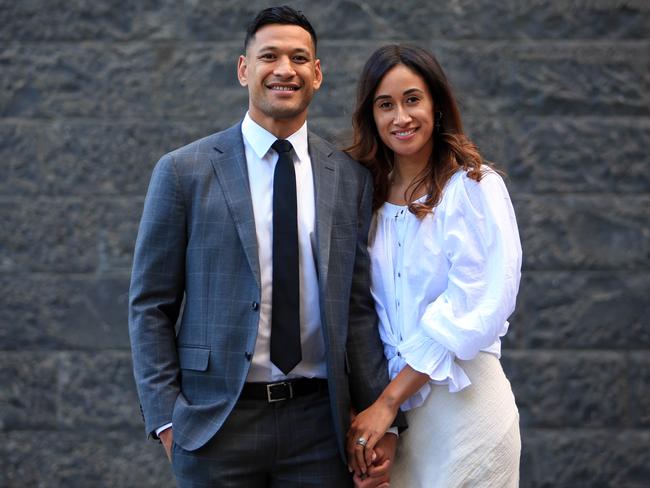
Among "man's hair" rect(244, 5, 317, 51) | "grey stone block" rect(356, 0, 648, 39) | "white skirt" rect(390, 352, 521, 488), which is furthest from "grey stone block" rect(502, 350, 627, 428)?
"man's hair" rect(244, 5, 317, 51)

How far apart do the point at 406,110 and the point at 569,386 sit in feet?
6.94

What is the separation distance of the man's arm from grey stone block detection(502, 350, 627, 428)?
7.02 ft

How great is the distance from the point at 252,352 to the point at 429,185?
750 mm

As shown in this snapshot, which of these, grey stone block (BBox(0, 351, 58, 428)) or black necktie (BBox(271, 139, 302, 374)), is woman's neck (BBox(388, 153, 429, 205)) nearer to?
black necktie (BBox(271, 139, 302, 374))

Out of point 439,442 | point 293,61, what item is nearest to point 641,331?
point 439,442

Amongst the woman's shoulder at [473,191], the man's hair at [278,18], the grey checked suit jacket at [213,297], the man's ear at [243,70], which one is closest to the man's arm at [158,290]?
the grey checked suit jacket at [213,297]

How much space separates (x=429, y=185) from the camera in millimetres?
2867

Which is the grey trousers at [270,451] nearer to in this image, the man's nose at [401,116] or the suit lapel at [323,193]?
the suit lapel at [323,193]

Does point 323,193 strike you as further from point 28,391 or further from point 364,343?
point 28,391

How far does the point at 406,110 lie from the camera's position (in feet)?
9.46

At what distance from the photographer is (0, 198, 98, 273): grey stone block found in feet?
14.6

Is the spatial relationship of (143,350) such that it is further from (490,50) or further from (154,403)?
(490,50)

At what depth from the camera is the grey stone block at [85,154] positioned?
14.7 feet

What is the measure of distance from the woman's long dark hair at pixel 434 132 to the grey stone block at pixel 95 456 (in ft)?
6.99
